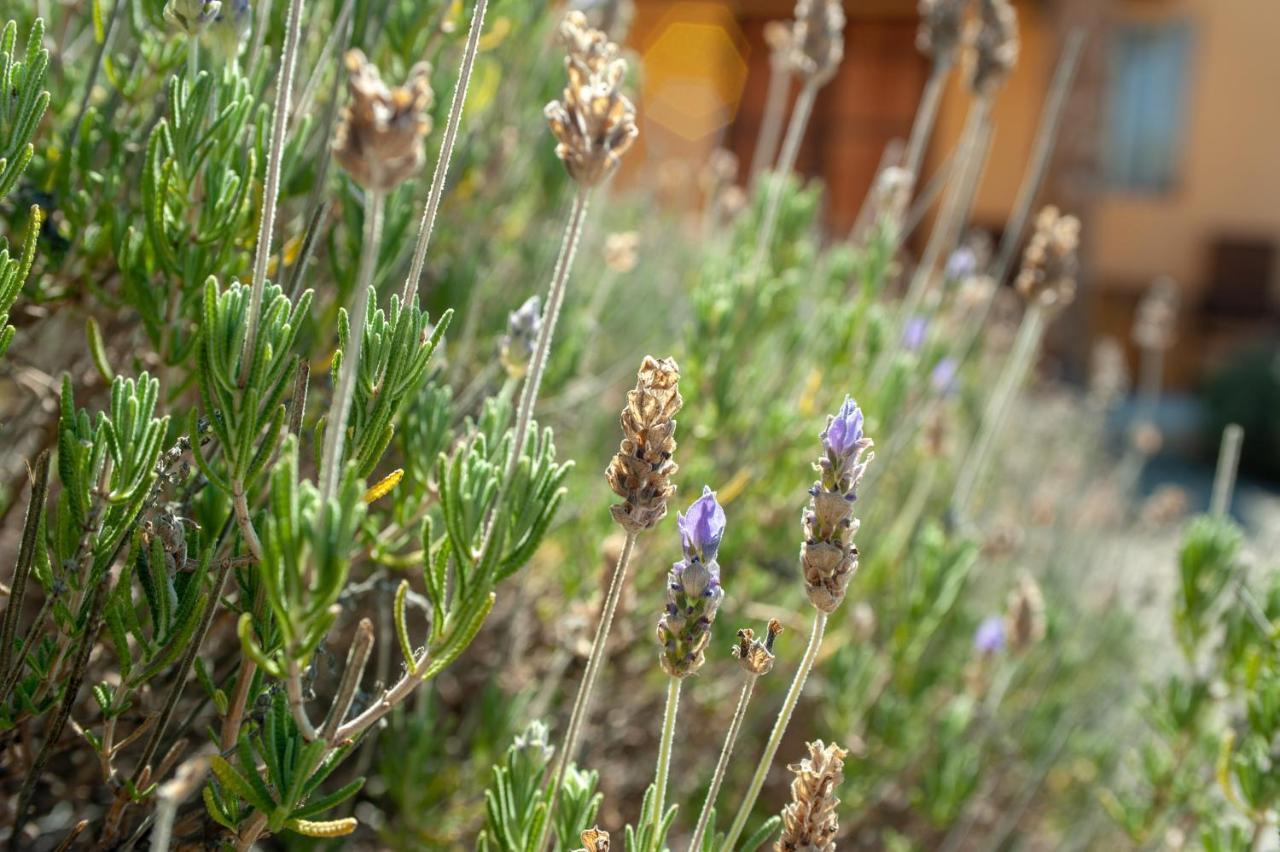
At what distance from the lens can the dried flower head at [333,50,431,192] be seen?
28.7 inches

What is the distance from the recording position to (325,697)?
1.86m

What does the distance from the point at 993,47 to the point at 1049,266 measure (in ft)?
1.16

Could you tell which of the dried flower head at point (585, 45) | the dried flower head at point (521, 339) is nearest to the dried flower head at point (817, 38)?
the dried flower head at point (521, 339)

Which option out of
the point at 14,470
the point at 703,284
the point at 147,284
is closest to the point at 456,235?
the point at 703,284

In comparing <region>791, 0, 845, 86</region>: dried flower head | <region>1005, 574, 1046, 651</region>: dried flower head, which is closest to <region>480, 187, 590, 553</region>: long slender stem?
<region>791, 0, 845, 86</region>: dried flower head

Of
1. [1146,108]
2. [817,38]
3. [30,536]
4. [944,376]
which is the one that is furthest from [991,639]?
[1146,108]

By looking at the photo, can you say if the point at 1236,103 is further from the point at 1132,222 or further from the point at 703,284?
the point at 703,284

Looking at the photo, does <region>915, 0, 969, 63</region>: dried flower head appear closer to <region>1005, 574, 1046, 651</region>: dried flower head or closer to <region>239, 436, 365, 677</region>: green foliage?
<region>1005, 574, 1046, 651</region>: dried flower head

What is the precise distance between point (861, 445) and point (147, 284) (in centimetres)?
77

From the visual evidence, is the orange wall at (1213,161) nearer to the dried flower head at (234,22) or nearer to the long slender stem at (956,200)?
the long slender stem at (956,200)

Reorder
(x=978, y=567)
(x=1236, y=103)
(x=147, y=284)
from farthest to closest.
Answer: (x=1236, y=103) < (x=978, y=567) < (x=147, y=284)

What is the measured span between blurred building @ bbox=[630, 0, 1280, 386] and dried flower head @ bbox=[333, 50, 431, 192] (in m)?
9.39

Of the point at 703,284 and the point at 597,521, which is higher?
the point at 703,284

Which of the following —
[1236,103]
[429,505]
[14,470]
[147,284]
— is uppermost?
[1236,103]
